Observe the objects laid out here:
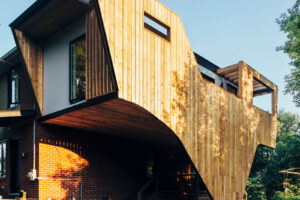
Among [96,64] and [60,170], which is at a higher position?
[96,64]

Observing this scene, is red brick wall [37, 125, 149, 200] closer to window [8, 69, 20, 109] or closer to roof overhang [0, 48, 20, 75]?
window [8, 69, 20, 109]

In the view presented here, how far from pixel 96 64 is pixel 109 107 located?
3.99ft

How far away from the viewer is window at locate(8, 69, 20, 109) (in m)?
12.4

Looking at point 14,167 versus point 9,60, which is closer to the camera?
point 14,167

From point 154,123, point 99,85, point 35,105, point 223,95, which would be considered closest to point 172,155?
point 223,95

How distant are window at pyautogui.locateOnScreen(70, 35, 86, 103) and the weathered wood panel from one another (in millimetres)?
1990

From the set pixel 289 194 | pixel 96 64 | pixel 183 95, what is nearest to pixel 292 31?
pixel 183 95

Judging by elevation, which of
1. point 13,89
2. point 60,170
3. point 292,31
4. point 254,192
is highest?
point 292,31

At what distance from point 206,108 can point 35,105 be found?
235 inches

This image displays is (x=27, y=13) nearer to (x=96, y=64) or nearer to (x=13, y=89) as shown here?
(x=96, y=64)

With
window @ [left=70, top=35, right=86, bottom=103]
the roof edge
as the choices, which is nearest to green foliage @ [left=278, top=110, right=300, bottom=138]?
window @ [left=70, top=35, right=86, bottom=103]

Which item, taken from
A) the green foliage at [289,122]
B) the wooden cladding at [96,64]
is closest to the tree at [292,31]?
the wooden cladding at [96,64]

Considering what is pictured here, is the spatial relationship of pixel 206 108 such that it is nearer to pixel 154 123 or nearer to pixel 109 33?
pixel 154 123

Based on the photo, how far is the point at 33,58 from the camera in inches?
413
